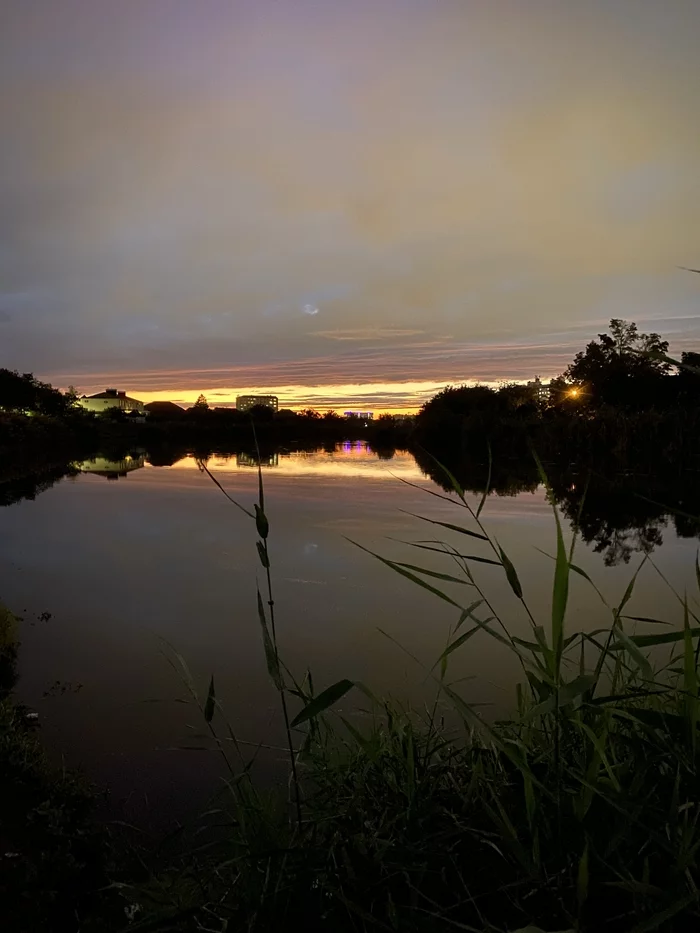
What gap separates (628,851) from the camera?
153cm

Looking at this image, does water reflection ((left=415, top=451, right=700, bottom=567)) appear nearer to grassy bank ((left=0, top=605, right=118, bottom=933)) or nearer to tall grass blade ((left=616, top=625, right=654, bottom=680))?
grassy bank ((left=0, top=605, right=118, bottom=933))

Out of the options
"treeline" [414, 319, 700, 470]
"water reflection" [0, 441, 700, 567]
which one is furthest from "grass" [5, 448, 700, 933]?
"treeline" [414, 319, 700, 470]

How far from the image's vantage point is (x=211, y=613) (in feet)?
23.6

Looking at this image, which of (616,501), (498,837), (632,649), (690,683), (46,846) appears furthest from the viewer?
(616,501)

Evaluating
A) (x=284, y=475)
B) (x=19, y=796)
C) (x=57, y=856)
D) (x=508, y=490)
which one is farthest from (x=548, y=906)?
(x=284, y=475)

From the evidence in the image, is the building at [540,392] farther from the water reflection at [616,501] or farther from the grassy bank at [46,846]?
the grassy bank at [46,846]

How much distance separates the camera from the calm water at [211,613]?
14.2 feet

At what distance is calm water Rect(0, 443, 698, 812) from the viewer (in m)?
4.32

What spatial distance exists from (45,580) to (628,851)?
9.00 m

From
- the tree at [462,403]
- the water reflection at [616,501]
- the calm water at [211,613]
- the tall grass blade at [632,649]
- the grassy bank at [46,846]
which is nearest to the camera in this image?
the tall grass blade at [632,649]

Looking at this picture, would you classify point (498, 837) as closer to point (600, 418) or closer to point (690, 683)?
point (690, 683)

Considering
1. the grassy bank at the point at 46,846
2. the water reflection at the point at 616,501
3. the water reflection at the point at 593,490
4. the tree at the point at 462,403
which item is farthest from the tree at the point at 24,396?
the grassy bank at the point at 46,846

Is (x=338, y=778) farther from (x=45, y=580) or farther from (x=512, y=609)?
(x=45, y=580)

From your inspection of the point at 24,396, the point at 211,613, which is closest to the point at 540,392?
the point at 211,613
